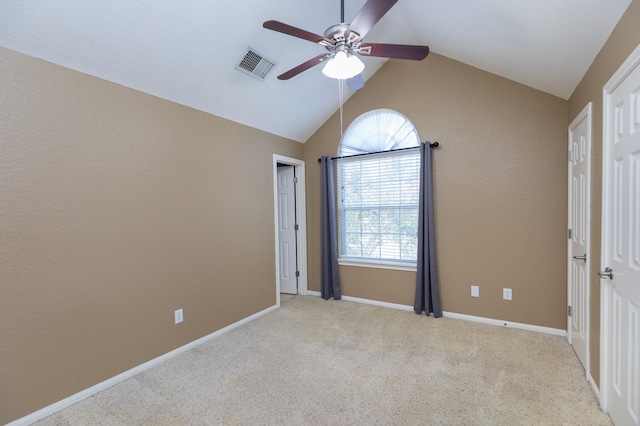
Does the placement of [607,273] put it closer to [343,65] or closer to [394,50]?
[394,50]

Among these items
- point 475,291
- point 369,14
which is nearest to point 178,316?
point 369,14

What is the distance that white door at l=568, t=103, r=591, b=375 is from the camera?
211 centimetres

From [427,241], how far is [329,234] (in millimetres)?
1321

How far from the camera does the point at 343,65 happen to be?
190cm

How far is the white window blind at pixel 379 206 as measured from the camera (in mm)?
3598

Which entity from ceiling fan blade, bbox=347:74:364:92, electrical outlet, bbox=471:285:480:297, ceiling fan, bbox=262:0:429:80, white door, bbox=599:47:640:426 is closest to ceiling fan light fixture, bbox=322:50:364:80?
ceiling fan, bbox=262:0:429:80

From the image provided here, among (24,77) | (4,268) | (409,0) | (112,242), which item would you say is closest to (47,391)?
(4,268)

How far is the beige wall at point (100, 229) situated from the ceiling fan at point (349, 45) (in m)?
1.47

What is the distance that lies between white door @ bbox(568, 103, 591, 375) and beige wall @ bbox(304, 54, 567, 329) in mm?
205

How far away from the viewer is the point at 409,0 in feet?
8.21

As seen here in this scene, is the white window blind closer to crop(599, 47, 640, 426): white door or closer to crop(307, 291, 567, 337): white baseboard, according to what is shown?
crop(307, 291, 567, 337): white baseboard

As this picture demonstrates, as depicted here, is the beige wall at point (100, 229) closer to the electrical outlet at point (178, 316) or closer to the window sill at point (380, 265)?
the electrical outlet at point (178, 316)

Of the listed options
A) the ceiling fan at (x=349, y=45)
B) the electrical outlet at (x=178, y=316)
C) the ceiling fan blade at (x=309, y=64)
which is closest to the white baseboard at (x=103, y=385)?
the electrical outlet at (x=178, y=316)

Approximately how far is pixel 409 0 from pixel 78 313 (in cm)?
360
